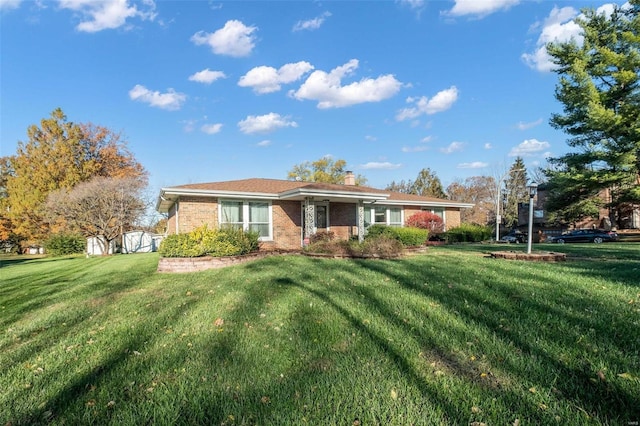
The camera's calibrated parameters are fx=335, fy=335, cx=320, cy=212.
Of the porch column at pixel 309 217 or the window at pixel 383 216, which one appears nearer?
the porch column at pixel 309 217

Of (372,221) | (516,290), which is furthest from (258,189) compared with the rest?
(516,290)

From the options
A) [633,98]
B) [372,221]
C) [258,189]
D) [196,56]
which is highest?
[196,56]

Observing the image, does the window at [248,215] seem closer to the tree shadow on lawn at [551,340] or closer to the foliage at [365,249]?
the foliage at [365,249]

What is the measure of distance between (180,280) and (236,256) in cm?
261

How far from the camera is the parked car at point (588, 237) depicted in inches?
948

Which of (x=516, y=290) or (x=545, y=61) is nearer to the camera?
(x=516, y=290)

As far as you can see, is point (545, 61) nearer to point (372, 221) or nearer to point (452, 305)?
point (372, 221)

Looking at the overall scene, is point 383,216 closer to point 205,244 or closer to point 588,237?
point 205,244

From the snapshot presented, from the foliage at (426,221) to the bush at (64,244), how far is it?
25408 millimetres

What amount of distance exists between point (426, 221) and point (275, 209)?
9132 mm

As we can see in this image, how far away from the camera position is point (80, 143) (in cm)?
2980

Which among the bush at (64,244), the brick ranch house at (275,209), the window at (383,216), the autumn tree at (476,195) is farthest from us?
the autumn tree at (476,195)

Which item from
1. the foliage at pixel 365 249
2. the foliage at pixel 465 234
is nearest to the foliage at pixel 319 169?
the foliage at pixel 465 234

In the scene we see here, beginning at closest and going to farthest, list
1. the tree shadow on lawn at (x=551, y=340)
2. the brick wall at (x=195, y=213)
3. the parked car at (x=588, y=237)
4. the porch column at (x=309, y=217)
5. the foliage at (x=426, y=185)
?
the tree shadow on lawn at (x=551, y=340) < the brick wall at (x=195, y=213) < the porch column at (x=309, y=217) < the parked car at (x=588, y=237) < the foliage at (x=426, y=185)
